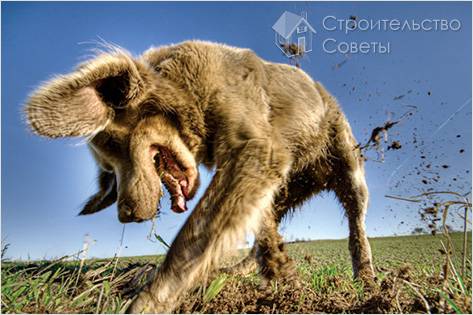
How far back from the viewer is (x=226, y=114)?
3.82 metres

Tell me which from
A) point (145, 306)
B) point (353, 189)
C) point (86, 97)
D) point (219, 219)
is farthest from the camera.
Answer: point (353, 189)

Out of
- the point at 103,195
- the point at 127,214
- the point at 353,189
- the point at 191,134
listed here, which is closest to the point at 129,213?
the point at 127,214

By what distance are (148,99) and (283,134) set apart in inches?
48.1

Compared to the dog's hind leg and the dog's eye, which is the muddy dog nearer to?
the dog's eye

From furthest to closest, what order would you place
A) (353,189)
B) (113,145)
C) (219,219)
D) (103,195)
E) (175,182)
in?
(353,189) < (103,195) < (175,182) < (113,145) < (219,219)

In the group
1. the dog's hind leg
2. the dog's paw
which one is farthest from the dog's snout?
the dog's hind leg

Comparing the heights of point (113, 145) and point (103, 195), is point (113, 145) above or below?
above

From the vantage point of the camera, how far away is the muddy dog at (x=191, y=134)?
10.6ft

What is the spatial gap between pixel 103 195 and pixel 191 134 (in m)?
1.45

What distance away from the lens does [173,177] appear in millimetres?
4246

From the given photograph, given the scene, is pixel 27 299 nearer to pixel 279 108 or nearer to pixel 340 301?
pixel 340 301

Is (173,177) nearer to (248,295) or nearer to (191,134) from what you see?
(191,134)

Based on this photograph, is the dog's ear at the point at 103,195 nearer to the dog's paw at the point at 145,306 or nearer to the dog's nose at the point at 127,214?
the dog's nose at the point at 127,214

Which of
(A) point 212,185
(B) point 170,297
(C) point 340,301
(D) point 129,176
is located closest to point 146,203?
(D) point 129,176
